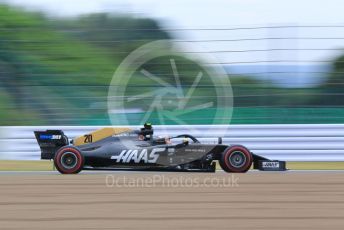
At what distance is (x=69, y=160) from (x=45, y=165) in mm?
2278

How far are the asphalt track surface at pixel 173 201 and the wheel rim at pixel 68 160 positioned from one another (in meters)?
0.46

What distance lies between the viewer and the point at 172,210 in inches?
250

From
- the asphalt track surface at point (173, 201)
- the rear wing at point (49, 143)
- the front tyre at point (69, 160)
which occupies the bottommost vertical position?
the asphalt track surface at point (173, 201)

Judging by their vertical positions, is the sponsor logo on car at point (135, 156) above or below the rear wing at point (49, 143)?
below

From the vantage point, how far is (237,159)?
33.5ft

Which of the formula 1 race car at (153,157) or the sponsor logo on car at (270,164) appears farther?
the sponsor logo on car at (270,164)

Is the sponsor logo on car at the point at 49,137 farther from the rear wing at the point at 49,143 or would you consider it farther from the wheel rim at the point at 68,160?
the wheel rim at the point at 68,160

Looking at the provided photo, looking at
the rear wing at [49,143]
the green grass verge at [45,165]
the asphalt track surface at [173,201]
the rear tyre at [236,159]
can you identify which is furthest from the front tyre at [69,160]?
the rear tyre at [236,159]

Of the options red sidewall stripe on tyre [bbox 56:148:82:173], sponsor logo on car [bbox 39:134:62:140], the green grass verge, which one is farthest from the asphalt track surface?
the green grass verge

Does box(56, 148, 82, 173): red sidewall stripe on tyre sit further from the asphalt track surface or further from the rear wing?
the asphalt track surface

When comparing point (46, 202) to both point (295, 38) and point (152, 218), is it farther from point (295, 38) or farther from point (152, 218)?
point (295, 38)

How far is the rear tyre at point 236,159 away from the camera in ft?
33.4

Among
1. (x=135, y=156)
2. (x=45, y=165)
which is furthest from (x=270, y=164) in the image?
(x=45, y=165)

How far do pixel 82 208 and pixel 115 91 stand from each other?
7.43 m
